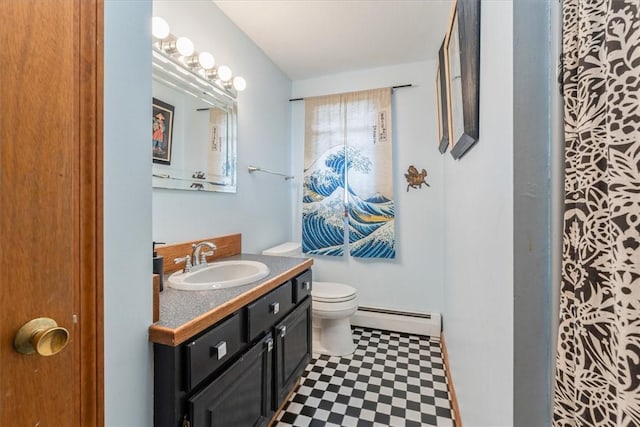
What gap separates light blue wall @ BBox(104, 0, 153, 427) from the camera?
2.21 ft

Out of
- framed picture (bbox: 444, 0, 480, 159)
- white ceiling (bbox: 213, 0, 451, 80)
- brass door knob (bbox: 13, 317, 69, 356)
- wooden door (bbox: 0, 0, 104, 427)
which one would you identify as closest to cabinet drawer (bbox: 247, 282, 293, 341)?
wooden door (bbox: 0, 0, 104, 427)

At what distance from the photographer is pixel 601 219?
0.40m

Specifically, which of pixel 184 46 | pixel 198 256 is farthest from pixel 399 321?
pixel 184 46

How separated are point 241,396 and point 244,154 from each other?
61.7 inches

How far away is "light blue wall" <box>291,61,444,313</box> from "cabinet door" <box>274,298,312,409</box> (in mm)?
1077

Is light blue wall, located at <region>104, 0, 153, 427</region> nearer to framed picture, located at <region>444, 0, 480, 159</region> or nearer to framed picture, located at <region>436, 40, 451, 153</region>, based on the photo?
framed picture, located at <region>444, 0, 480, 159</region>

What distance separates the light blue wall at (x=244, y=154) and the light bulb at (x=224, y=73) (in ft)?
0.36

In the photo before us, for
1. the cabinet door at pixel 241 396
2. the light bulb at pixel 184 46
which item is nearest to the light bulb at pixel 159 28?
the light bulb at pixel 184 46

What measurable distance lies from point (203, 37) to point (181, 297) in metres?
1.54

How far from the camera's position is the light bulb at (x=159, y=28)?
1299mm

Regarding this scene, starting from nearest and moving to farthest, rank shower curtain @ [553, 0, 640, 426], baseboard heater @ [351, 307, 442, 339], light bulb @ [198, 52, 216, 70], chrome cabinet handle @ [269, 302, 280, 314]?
Answer: shower curtain @ [553, 0, 640, 426] < chrome cabinet handle @ [269, 302, 280, 314] < light bulb @ [198, 52, 216, 70] < baseboard heater @ [351, 307, 442, 339]

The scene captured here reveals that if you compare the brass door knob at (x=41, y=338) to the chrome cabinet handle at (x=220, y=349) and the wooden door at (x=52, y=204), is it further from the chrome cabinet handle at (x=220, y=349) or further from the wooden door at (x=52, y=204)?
the chrome cabinet handle at (x=220, y=349)

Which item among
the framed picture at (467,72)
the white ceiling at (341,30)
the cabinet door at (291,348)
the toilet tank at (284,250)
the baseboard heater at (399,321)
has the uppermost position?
the white ceiling at (341,30)

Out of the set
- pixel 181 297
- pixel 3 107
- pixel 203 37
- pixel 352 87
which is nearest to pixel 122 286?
pixel 181 297
